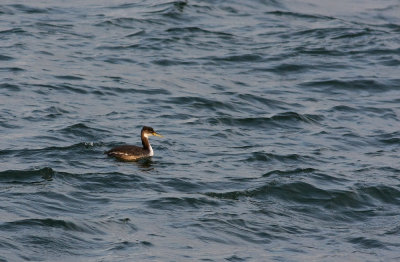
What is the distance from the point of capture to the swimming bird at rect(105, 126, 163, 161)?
1761 centimetres

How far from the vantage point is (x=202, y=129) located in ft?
65.5

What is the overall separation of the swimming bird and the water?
20cm

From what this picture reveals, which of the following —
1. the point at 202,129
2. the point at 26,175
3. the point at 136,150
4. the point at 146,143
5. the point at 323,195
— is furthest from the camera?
the point at 202,129

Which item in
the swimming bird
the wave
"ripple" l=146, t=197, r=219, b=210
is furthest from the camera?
the swimming bird

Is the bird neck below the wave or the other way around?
the other way around

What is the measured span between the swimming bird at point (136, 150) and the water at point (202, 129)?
197 millimetres

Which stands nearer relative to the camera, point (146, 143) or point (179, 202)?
point (179, 202)

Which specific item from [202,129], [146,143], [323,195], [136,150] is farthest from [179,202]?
[202,129]

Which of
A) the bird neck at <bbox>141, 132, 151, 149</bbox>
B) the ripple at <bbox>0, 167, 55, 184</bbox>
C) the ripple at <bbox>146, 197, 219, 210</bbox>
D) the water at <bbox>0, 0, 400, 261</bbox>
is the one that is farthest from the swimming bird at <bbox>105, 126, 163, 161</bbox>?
the ripple at <bbox>146, 197, 219, 210</bbox>

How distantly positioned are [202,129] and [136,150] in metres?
2.30

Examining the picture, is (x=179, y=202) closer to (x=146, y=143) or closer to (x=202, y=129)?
(x=146, y=143)

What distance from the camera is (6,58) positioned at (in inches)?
955

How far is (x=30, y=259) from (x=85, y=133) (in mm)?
6362

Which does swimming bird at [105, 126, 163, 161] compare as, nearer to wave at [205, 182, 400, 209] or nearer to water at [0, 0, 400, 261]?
water at [0, 0, 400, 261]
